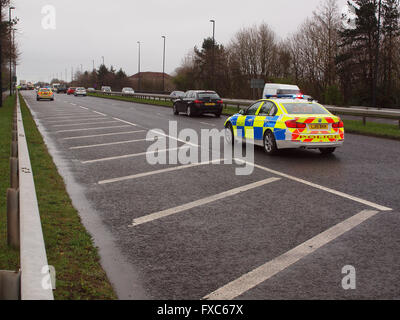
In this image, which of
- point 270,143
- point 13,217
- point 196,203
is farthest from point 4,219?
point 270,143

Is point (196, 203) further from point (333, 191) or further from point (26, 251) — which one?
point (26, 251)

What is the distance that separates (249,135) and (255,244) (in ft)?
27.0

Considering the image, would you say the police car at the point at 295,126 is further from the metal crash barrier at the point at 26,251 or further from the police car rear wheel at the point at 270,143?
the metal crash barrier at the point at 26,251

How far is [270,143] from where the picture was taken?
1205 centimetres

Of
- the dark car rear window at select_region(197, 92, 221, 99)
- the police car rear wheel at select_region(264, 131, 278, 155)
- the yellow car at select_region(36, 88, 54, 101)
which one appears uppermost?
the yellow car at select_region(36, 88, 54, 101)

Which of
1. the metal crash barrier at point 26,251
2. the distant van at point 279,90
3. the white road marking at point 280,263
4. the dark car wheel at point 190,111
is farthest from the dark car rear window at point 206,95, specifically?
the white road marking at point 280,263

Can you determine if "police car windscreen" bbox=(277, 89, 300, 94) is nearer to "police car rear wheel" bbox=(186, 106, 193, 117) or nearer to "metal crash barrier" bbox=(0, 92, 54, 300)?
"police car rear wheel" bbox=(186, 106, 193, 117)

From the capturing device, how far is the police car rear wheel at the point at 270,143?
11.9 metres

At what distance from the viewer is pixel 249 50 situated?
2731 inches

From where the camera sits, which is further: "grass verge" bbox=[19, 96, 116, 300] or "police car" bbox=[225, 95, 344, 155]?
"police car" bbox=[225, 95, 344, 155]

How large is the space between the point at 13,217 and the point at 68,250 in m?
0.62

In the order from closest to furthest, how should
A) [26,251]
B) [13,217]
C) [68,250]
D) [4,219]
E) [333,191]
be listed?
[26,251] < [13,217] < [68,250] < [4,219] < [333,191]

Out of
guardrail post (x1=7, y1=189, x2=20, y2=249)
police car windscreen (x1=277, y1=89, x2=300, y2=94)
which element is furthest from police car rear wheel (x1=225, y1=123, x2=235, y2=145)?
police car windscreen (x1=277, y1=89, x2=300, y2=94)

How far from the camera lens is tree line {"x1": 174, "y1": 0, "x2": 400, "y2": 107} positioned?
45125 mm
